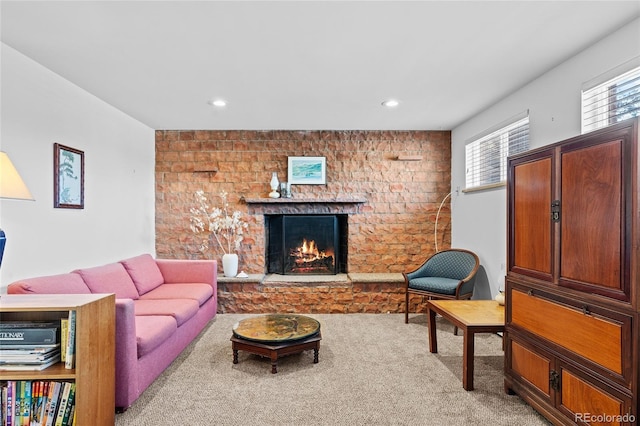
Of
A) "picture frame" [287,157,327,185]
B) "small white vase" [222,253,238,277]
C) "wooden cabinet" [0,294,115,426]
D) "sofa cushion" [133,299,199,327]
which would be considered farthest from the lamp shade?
"picture frame" [287,157,327,185]

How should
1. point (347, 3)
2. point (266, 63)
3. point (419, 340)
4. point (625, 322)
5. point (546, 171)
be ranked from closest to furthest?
point (625, 322), point (347, 3), point (546, 171), point (266, 63), point (419, 340)

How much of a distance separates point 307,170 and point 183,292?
2244 millimetres

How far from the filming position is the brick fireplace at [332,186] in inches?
192

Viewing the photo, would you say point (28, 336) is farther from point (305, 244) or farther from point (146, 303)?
point (305, 244)

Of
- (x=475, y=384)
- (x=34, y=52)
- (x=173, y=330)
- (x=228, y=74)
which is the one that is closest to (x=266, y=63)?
(x=228, y=74)

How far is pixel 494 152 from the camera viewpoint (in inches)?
156

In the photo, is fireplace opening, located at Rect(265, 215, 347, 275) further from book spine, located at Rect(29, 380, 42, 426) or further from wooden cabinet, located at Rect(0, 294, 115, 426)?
book spine, located at Rect(29, 380, 42, 426)

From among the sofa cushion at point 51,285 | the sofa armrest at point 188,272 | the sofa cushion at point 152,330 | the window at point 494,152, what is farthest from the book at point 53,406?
the window at point 494,152

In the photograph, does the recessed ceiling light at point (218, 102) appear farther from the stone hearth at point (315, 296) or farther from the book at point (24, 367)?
the book at point (24, 367)

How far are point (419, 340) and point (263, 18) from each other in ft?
10.4

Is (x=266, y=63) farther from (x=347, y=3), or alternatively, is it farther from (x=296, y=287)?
(x=296, y=287)

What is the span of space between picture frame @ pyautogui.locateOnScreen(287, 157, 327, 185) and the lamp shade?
3.21 meters

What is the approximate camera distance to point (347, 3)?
1.98 m

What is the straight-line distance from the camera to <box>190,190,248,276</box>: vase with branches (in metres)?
4.81
